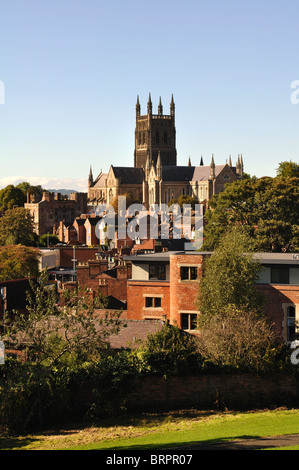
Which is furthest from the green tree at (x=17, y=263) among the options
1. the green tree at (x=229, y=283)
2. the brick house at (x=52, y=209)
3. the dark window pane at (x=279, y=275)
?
the brick house at (x=52, y=209)

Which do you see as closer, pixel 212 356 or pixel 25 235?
pixel 212 356

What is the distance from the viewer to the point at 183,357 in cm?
2966

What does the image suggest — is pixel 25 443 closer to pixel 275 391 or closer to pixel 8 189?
pixel 275 391

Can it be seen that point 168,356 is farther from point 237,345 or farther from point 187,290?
point 187,290

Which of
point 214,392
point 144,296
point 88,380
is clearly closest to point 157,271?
point 144,296

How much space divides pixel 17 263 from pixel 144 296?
31.6 meters

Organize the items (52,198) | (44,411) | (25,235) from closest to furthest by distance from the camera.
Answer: (44,411), (25,235), (52,198)

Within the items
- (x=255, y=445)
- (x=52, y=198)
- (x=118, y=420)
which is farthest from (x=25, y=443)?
(x=52, y=198)

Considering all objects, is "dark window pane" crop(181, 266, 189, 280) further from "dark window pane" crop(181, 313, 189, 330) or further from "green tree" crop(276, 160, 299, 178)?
"green tree" crop(276, 160, 299, 178)

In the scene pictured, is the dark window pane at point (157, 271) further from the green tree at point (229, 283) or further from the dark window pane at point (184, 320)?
the green tree at point (229, 283)

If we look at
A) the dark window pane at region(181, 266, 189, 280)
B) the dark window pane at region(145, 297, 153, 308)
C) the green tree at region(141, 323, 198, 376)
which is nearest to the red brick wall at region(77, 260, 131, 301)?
the dark window pane at region(145, 297, 153, 308)

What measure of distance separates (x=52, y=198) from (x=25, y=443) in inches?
4895

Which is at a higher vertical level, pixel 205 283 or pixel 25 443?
pixel 205 283
